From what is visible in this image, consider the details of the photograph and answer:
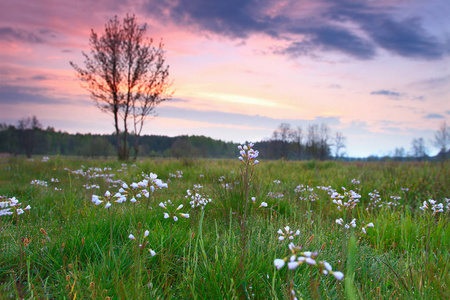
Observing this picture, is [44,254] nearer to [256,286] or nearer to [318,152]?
[256,286]

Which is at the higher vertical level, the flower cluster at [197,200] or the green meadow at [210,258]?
the flower cluster at [197,200]

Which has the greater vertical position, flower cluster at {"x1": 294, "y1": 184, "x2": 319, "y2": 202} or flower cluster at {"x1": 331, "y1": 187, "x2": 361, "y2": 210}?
flower cluster at {"x1": 331, "y1": 187, "x2": 361, "y2": 210}

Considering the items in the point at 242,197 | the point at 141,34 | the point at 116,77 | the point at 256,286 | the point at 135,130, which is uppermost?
the point at 141,34

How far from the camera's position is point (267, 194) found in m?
5.27

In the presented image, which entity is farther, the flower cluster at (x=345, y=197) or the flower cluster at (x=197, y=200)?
the flower cluster at (x=197, y=200)

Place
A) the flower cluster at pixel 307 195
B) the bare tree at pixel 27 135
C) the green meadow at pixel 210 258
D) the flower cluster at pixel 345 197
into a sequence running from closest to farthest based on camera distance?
the green meadow at pixel 210 258 → the flower cluster at pixel 345 197 → the flower cluster at pixel 307 195 → the bare tree at pixel 27 135

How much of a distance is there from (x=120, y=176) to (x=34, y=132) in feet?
266

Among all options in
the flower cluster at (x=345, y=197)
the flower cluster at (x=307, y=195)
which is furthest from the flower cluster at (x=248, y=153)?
the flower cluster at (x=307, y=195)

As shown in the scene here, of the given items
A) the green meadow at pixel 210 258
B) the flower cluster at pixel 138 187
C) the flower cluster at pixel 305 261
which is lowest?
the green meadow at pixel 210 258

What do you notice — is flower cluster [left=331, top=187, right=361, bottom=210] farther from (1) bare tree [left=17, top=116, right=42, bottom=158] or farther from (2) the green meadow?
(1) bare tree [left=17, top=116, right=42, bottom=158]

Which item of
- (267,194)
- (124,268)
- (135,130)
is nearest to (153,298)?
(124,268)

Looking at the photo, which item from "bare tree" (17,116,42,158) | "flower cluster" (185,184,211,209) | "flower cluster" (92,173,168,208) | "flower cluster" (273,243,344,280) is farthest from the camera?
"bare tree" (17,116,42,158)

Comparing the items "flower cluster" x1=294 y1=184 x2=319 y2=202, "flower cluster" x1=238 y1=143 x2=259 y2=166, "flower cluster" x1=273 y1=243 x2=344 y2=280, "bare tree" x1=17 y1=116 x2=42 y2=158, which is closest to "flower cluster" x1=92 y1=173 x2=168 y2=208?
"flower cluster" x1=238 y1=143 x2=259 y2=166

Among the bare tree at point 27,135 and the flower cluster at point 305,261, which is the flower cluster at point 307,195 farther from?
the bare tree at point 27,135
